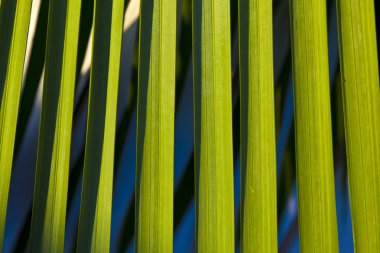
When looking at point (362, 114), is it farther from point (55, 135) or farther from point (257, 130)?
point (55, 135)

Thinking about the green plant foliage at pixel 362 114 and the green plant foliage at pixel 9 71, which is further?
the green plant foliage at pixel 9 71

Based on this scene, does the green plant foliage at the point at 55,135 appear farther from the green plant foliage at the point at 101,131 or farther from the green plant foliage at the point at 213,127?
the green plant foliage at the point at 213,127

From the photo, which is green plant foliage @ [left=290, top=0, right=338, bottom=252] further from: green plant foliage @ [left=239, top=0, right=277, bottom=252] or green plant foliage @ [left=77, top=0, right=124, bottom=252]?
green plant foliage @ [left=77, top=0, right=124, bottom=252]

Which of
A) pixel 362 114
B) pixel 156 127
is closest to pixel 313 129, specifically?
pixel 362 114

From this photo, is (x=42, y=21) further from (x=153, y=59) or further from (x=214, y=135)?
(x=214, y=135)

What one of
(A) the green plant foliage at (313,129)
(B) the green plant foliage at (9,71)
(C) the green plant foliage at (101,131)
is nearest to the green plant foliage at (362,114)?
(A) the green plant foliage at (313,129)
